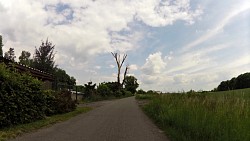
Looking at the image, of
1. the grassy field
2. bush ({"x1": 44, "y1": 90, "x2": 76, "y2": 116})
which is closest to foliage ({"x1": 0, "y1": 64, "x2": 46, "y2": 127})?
bush ({"x1": 44, "y1": 90, "x2": 76, "y2": 116})

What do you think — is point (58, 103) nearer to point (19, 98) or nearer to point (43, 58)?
point (19, 98)

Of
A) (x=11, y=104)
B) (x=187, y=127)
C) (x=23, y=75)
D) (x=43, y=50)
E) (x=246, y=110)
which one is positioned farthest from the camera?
(x=43, y=50)

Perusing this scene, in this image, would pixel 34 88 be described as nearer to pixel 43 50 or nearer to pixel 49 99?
pixel 49 99

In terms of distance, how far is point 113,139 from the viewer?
10008 mm

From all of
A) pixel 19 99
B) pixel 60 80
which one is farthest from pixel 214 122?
pixel 60 80

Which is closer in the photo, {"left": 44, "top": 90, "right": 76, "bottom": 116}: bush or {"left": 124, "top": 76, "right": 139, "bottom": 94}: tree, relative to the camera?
{"left": 44, "top": 90, "right": 76, "bottom": 116}: bush

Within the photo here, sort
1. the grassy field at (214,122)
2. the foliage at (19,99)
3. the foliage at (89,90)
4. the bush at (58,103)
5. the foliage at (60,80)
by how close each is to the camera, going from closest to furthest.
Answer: the grassy field at (214,122)
the foliage at (19,99)
the bush at (58,103)
the foliage at (60,80)
the foliage at (89,90)

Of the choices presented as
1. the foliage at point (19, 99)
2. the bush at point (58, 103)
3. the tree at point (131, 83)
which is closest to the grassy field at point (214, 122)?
the foliage at point (19, 99)

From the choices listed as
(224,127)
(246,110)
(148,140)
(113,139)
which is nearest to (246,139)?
(224,127)

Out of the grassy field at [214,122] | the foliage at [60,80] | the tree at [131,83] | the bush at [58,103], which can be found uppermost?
the tree at [131,83]

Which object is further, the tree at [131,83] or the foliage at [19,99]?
the tree at [131,83]

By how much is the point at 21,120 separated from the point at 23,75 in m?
2.43

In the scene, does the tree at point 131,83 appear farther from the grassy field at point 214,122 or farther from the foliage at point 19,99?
the grassy field at point 214,122

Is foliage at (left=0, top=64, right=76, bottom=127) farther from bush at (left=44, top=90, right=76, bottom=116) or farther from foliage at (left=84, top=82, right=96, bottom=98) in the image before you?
foliage at (left=84, top=82, right=96, bottom=98)
